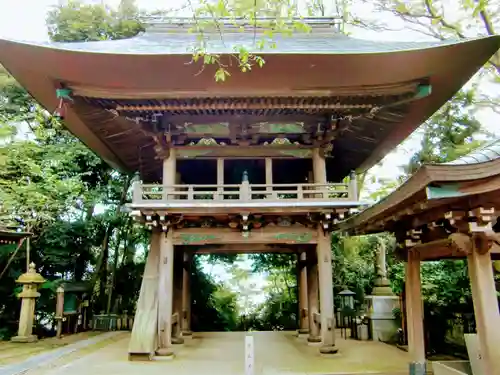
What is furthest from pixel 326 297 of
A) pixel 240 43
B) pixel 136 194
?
pixel 240 43

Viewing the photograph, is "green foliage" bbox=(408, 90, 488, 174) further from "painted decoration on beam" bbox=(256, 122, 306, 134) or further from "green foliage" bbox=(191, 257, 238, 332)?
"green foliage" bbox=(191, 257, 238, 332)

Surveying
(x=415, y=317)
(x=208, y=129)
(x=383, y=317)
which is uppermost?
(x=208, y=129)

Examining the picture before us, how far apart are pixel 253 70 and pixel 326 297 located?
4349 millimetres

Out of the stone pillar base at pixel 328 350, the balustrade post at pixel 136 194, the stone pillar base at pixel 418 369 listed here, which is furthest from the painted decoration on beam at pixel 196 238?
the stone pillar base at pixel 418 369

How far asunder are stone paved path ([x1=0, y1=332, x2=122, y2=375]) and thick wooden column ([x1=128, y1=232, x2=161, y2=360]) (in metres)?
1.61

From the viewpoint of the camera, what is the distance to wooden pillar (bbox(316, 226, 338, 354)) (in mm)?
7375

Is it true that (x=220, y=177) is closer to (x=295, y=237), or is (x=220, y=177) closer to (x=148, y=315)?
(x=295, y=237)

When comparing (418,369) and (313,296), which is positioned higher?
(313,296)

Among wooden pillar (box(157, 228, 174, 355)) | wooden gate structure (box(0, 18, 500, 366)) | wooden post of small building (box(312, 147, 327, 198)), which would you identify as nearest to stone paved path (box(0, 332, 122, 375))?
wooden gate structure (box(0, 18, 500, 366))

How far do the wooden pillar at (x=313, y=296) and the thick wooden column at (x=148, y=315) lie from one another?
3.70 m

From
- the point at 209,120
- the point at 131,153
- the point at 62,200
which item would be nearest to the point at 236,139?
the point at 209,120

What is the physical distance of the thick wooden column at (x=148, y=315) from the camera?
278 inches

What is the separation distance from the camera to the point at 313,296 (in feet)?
31.4

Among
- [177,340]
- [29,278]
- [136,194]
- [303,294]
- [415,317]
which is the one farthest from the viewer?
[303,294]
